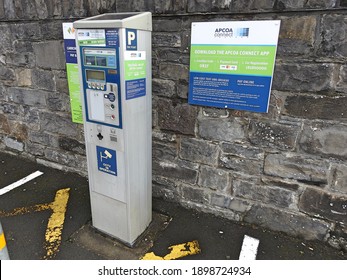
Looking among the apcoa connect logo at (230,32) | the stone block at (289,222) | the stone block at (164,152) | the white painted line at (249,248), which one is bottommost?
the white painted line at (249,248)

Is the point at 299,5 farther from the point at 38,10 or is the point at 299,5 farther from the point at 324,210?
the point at 38,10

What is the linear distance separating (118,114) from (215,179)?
1.25m

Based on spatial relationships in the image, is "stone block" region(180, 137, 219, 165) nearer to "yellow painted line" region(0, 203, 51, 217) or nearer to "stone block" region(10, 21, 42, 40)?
"yellow painted line" region(0, 203, 51, 217)

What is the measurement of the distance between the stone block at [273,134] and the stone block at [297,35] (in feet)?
2.00

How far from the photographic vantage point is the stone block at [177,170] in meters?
2.90

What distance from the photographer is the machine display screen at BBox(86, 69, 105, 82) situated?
2119mm

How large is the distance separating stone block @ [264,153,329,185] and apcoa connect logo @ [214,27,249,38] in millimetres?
1094

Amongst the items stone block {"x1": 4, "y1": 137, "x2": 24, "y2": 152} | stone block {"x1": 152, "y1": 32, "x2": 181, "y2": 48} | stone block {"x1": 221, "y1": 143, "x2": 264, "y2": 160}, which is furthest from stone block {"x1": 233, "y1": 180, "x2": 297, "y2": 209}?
stone block {"x1": 4, "y1": 137, "x2": 24, "y2": 152}

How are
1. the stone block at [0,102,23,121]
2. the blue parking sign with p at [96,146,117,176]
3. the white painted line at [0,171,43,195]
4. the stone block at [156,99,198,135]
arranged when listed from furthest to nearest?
the stone block at [0,102,23,121] < the white painted line at [0,171,43,195] < the stone block at [156,99,198,135] < the blue parking sign with p at [96,146,117,176]

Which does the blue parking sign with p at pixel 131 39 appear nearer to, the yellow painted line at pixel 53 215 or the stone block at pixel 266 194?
the stone block at pixel 266 194

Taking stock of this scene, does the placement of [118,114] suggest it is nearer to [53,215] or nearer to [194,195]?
[194,195]

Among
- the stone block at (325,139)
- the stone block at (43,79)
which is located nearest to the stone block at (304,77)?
the stone block at (325,139)

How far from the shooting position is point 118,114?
213 cm

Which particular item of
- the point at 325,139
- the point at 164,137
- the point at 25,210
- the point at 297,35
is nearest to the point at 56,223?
the point at 25,210
